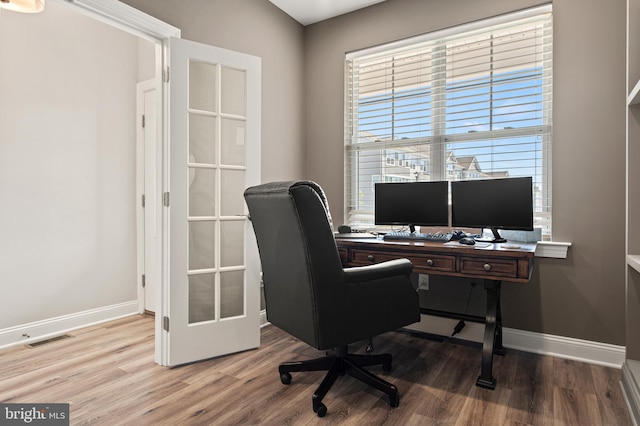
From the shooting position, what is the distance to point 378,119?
132 inches

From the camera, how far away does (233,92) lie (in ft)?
8.81

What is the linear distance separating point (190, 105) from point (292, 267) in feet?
4.56

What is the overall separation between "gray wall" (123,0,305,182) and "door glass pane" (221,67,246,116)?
1.05 feet

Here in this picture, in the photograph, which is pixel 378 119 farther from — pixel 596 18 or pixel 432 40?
pixel 596 18

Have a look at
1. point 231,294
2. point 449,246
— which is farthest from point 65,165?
point 449,246

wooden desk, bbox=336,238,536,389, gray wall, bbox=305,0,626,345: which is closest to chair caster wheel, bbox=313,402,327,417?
wooden desk, bbox=336,238,536,389

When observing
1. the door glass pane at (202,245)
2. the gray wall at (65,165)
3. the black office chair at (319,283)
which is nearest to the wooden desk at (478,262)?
the black office chair at (319,283)

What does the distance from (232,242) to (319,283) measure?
1.14 m

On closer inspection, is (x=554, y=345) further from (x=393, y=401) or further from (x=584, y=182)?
(x=393, y=401)

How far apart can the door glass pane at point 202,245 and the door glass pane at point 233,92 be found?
2.72 feet

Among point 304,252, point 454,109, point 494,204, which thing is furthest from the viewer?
point 454,109

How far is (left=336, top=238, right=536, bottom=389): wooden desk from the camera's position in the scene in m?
2.03

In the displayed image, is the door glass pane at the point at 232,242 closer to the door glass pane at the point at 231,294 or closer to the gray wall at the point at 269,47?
the door glass pane at the point at 231,294

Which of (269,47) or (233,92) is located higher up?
(269,47)
